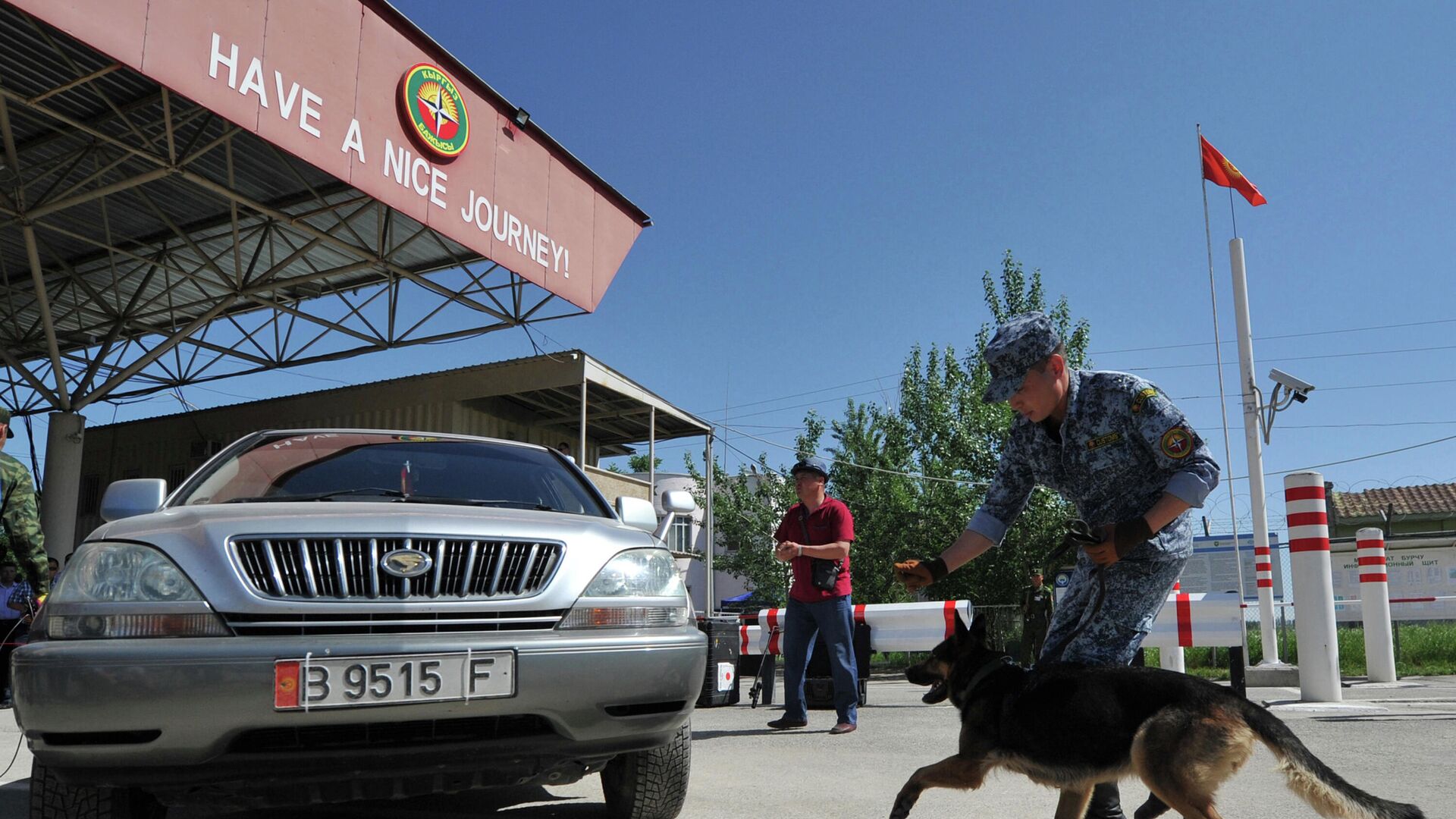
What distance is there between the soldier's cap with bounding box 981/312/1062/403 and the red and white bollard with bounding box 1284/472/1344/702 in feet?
19.6

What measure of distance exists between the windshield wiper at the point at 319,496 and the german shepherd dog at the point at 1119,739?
207cm

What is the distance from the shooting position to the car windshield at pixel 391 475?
372 cm

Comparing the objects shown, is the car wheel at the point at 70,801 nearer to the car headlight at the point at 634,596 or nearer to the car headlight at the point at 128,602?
the car headlight at the point at 128,602

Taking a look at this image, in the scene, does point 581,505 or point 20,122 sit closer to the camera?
point 581,505

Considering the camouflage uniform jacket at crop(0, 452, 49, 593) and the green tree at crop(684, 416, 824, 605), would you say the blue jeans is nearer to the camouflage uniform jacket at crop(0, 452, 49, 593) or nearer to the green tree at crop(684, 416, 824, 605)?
the camouflage uniform jacket at crop(0, 452, 49, 593)

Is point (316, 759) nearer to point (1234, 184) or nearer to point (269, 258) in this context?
point (269, 258)

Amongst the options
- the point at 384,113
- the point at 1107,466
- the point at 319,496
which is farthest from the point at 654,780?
the point at 384,113

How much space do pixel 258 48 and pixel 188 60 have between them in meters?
0.86

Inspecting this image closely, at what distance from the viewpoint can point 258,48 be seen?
10.2 m

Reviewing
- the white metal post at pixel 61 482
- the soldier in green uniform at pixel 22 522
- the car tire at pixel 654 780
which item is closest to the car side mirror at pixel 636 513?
the car tire at pixel 654 780

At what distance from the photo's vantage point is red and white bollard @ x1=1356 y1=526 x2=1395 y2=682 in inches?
422

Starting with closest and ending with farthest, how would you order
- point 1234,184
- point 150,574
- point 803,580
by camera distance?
point 150,574
point 803,580
point 1234,184

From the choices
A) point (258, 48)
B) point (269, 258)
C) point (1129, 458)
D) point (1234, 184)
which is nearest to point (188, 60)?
point (258, 48)

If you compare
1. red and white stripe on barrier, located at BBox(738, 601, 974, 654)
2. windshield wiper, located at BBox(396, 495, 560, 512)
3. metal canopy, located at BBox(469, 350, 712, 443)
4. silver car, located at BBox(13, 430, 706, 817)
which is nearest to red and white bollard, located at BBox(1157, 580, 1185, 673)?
red and white stripe on barrier, located at BBox(738, 601, 974, 654)
